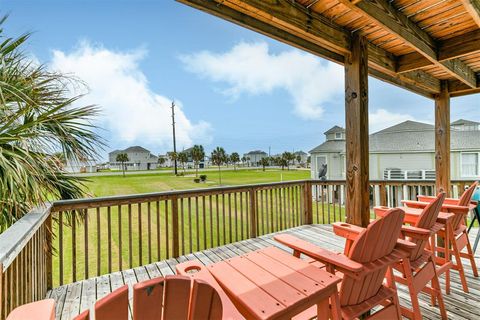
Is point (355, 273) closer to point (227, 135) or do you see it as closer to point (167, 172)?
point (167, 172)

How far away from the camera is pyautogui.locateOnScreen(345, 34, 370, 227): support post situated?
2.27 meters

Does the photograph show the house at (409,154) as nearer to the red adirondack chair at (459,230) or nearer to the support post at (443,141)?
the support post at (443,141)

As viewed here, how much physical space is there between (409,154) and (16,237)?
51.0 ft

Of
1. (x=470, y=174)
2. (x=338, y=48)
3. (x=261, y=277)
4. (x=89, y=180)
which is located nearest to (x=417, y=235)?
(x=261, y=277)

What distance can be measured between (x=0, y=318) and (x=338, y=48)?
303 centimetres

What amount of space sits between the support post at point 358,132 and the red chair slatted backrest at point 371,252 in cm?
59

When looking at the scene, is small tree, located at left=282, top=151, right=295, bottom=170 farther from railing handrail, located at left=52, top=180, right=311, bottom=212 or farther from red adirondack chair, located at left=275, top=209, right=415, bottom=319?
red adirondack chair, located at left=275, top=209, right=415, bottom=319

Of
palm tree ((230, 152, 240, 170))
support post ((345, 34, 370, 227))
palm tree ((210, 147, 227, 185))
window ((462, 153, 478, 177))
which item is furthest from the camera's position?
palm tree ((230, 152, 240, 170))

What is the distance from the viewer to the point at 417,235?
2.09 metres

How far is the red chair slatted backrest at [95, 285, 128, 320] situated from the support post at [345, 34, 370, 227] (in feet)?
6.92

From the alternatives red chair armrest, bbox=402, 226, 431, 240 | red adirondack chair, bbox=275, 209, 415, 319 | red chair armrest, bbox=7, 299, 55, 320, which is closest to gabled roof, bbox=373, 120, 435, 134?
red chair armrest, bbox=402, 226, 431, 240

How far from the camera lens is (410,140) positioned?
13.9 meters

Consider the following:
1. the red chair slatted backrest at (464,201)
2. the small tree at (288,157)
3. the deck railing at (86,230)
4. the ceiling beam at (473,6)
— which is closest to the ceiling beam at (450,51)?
the ceiling beam at (473,6)

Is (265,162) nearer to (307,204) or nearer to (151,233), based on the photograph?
(307,204)
